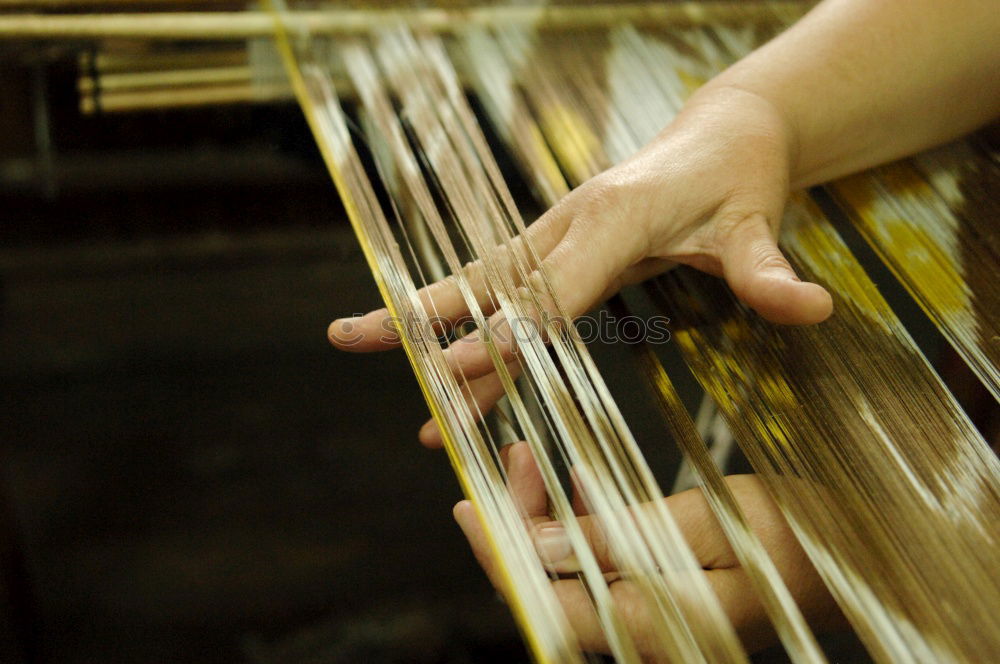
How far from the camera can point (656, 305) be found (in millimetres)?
781

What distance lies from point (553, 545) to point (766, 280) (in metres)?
0.27

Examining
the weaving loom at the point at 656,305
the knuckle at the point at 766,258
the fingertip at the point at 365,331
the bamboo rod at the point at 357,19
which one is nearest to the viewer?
the weaving loom at the point at 656,305

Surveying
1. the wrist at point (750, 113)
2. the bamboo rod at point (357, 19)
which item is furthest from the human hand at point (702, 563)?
the bamboo rod at point (357, 19)

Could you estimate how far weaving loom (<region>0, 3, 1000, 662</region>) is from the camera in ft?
1.81

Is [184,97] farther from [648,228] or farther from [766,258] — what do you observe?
[766,258]

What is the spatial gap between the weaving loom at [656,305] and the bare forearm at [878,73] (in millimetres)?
40

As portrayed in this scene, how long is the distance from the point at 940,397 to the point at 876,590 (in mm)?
204

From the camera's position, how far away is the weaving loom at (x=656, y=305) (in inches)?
21.7

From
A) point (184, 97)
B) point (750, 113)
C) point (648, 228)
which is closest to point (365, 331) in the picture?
point (648, 228)

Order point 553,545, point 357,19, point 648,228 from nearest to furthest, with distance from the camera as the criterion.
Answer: point 553,545, point 648,228, point 357,19

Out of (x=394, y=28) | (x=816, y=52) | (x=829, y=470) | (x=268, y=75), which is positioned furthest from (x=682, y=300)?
(x=268, y=75)

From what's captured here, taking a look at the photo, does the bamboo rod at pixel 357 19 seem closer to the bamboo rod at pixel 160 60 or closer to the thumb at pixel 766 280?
the bamboo rod at pixel 160 60

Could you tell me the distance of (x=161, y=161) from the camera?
41.9 inches

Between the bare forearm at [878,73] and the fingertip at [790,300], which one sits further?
the bare forearm at [878,73]
